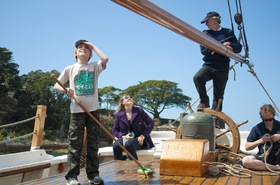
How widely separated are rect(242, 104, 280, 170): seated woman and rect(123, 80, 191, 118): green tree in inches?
2610

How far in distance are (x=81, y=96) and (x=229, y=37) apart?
2871mm

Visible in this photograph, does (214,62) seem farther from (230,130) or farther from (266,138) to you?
(266,138)

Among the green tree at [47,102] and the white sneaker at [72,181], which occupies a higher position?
the green tree at [47,102]

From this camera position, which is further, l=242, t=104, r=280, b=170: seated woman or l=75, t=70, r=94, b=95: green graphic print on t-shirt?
l=242, t=104, r=280, b=170: seated woman

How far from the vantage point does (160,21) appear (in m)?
3.12

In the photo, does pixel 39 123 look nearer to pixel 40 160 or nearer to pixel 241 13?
pixel 40 160

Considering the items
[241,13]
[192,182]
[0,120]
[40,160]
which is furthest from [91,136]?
[0,120]

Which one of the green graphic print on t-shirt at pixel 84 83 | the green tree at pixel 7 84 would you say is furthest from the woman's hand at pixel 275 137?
the green tree at pixel 7 84

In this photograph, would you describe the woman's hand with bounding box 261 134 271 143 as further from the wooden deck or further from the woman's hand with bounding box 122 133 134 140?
the woman's hand with bounding box 122 133 134 140

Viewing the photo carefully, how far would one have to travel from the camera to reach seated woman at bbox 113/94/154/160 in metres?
4.80

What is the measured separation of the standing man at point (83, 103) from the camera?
2.99 meters

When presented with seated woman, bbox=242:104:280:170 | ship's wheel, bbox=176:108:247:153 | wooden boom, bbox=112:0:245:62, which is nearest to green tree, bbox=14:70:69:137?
ship's wheel, bbox=176:108:247:153

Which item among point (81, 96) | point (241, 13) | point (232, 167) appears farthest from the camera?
point (241, 13)

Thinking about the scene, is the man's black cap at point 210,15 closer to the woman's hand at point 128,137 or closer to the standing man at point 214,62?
the standing man at point 214,62
